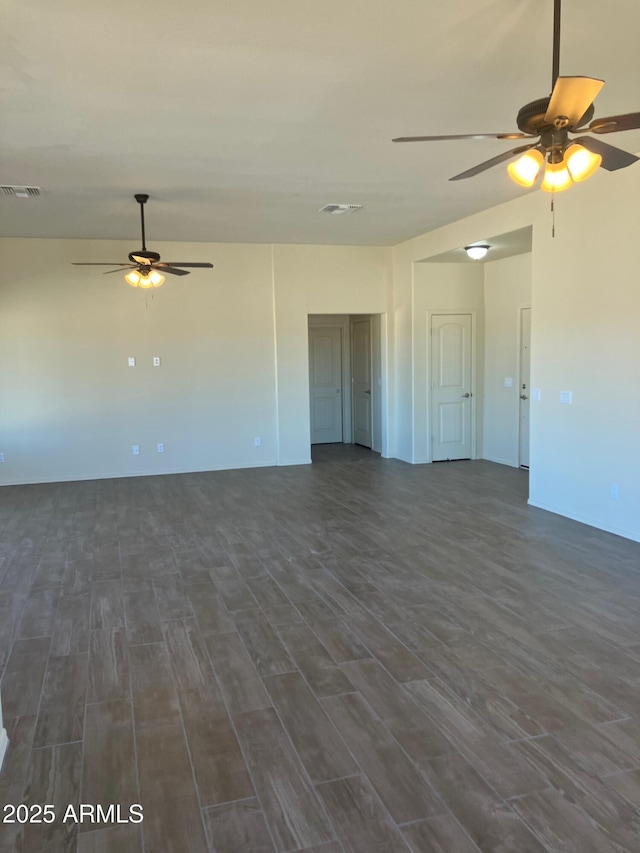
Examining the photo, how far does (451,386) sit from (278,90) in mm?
5829

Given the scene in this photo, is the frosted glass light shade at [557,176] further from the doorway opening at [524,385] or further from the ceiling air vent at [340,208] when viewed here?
the doorway opening at [524,385]

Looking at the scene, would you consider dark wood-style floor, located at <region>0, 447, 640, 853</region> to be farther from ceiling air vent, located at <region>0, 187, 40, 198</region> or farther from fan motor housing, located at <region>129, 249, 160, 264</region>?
ceiling air vent, located at <region>0, 187, 40, 198</region>

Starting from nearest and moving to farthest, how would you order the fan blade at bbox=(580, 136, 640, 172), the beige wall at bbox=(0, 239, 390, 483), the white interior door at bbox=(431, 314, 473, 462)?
the fan blade at bbox=(580, 136, 640, 172), the beige wall at bbox=(0, 239, 390, 483), the white interior door at bbox=(431, 314, 473, 462)

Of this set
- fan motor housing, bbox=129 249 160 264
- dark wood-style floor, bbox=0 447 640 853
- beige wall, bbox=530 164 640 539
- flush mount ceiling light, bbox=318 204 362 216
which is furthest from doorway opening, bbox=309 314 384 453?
dark wood-style floor, bbox=0 447 640 853

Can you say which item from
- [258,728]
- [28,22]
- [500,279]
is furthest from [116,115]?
[500,279]

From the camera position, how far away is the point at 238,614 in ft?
12.2

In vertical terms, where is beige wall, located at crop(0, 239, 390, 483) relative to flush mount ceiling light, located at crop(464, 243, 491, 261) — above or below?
below

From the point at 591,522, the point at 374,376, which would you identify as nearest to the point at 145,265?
the point at 374,376

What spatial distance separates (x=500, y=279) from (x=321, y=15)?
609 cm

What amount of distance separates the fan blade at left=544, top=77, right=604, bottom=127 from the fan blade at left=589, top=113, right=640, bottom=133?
8cm

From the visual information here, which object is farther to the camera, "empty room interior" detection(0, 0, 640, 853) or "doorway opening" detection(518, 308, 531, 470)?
"doorway opening" detection(518, 308, 531, 470)

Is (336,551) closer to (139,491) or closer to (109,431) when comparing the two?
(139,491)

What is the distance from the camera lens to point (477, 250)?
284 inches

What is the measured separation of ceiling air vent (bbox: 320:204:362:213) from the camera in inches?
243
